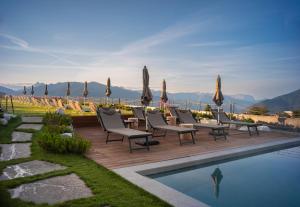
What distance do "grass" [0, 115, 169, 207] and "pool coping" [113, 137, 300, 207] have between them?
0.43 ft

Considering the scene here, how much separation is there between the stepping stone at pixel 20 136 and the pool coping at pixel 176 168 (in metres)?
3.31

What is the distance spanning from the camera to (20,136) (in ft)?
21.2

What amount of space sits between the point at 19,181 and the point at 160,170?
222 cm

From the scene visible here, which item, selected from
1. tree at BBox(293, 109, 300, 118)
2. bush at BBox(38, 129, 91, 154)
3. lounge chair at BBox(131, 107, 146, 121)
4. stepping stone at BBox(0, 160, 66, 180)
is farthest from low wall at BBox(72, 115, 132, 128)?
tree at BBox(293, 109, 300, 118)

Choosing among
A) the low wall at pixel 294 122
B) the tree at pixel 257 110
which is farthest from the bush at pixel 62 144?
the tree at pixel 257 110

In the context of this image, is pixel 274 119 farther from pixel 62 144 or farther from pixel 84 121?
pixel 62 144

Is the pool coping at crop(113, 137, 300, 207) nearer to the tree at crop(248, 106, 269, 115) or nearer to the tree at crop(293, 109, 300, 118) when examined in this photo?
the tree at crop(248, 106, 269, 115)

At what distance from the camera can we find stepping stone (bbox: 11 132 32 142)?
604 cm

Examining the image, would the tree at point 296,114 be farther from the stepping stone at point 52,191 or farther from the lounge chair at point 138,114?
the stepping stone at point 52,191

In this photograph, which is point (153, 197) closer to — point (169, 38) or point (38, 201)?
point (38, 201)

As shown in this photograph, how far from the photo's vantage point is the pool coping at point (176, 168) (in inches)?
115

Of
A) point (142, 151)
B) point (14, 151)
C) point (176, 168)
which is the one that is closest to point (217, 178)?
point (176, 168)

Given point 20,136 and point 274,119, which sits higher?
point 274,119

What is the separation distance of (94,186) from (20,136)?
13.8 ft
